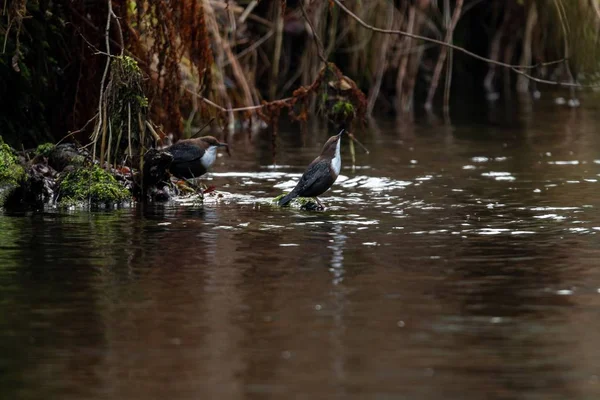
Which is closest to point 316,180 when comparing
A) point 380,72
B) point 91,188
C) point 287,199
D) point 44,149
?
point 287,199

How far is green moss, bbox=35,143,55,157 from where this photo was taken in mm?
13312

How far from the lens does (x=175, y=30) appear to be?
14.2 meters

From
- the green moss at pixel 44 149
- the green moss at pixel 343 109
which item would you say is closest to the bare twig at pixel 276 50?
the green moss at pixel 343 109

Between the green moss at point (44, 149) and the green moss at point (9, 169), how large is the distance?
0.62m

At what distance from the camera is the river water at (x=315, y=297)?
585 cm

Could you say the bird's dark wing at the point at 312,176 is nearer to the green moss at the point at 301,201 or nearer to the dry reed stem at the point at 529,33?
the green moss at the point at 301,201

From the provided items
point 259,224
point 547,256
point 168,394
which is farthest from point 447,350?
point 259,224

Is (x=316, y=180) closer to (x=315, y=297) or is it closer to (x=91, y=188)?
(x=91, y=188)

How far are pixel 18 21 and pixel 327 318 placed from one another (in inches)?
249

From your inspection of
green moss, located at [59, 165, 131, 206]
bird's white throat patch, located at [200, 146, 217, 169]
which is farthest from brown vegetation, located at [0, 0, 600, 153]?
bird's white throat patch, located at [200, 146, 217, 169]

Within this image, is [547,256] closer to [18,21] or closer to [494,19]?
[18,21]

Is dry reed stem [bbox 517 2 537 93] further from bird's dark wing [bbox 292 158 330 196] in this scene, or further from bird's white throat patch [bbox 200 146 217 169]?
bird's dark wing [bbox 292 158 330 196]

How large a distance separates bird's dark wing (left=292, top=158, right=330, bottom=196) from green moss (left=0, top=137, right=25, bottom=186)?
249 cm

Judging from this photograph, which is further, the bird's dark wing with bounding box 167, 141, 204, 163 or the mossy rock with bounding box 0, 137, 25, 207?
the bird's dark wing with bounding box 167, 141, 204, 163
